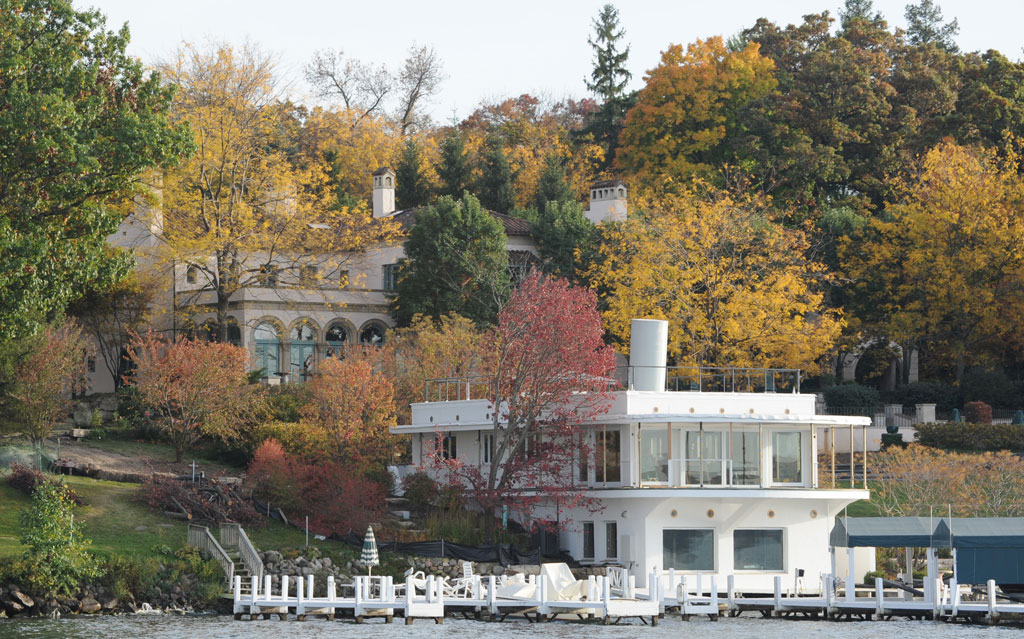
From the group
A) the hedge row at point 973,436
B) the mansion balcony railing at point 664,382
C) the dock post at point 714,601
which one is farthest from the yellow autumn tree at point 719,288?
the dock post at point 714,601

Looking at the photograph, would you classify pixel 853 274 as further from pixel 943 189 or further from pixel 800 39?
pixel 800 39

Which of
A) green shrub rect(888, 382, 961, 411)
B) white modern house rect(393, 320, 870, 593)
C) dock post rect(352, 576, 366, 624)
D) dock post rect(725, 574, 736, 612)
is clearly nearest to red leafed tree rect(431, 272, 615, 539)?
white modern house rect(393, 320, 870, 593)

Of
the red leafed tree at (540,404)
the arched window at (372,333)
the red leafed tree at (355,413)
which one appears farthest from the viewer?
the arched window at (372,333)

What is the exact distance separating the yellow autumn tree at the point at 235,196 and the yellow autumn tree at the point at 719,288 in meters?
13.0

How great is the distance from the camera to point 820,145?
75.4 metres

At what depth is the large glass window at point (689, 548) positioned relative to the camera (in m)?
44.1

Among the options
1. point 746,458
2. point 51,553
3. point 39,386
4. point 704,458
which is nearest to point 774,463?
point 746,458

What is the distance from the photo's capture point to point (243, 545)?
140ft

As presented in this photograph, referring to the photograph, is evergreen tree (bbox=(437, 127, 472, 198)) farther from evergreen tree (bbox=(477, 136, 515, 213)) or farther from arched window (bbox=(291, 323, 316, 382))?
arched window (bbox=(291, 323, 316, 382))

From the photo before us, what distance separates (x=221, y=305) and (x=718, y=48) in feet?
108

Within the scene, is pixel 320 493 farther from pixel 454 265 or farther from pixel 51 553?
pixel 454 265

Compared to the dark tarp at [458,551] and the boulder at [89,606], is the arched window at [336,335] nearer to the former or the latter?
the dark tarp at [458,551]

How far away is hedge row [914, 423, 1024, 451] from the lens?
58.6 metres

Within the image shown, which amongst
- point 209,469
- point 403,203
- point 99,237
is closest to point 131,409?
point 209,469
